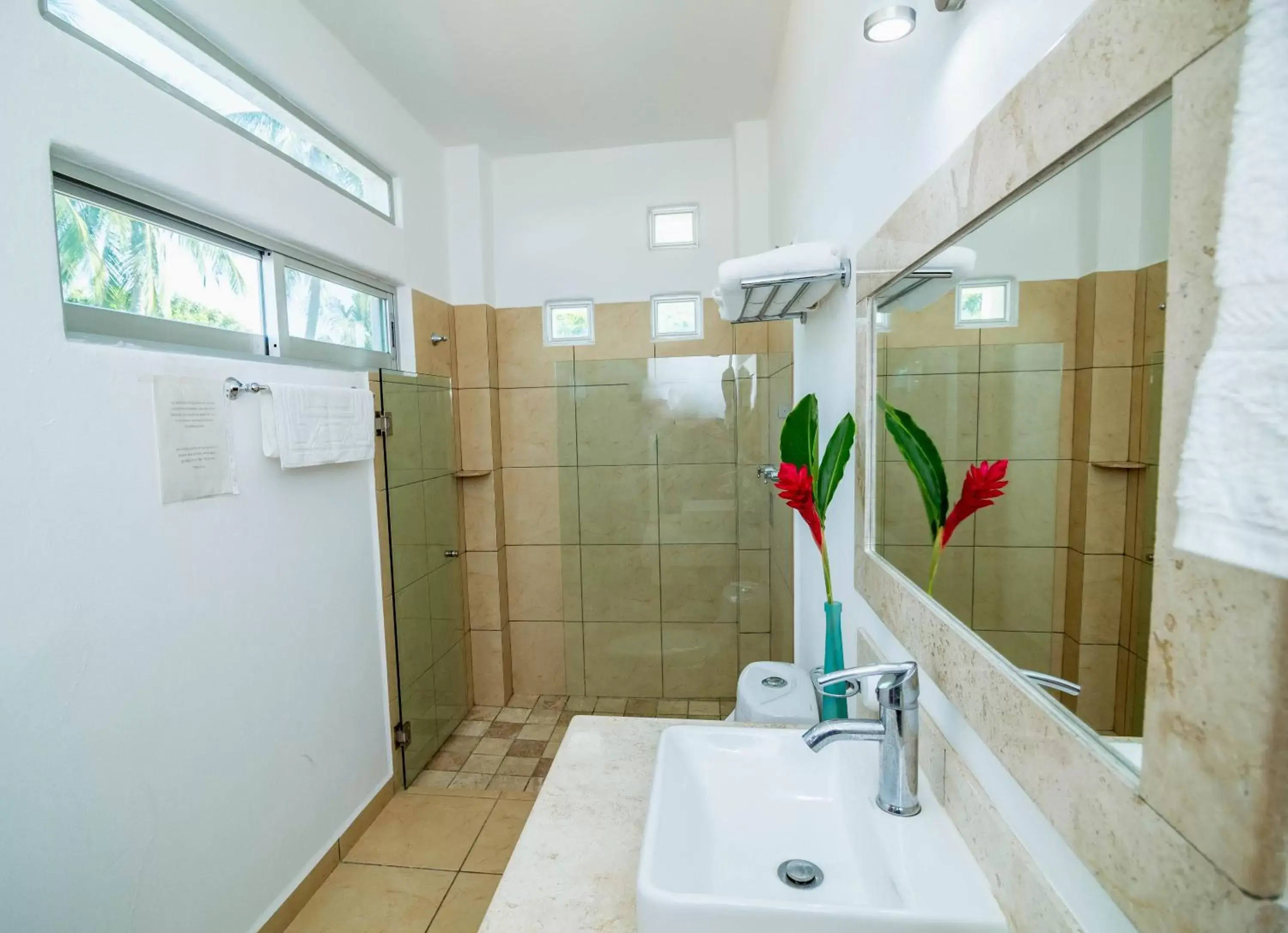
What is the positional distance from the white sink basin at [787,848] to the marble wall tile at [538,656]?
7.00 ft

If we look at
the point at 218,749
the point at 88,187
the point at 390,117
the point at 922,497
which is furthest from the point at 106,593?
the point at 390,117

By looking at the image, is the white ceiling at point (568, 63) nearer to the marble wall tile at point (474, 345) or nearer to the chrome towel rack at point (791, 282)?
the marble wall tile at point (474, 345)

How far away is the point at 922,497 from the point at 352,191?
2365 mm

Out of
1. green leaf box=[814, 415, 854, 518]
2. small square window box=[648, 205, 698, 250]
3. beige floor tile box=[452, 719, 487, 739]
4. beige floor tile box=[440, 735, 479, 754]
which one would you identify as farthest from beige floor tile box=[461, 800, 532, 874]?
small square window box=[648, 205, 698, 250]

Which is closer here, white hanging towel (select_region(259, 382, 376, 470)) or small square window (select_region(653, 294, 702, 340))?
white hanging towel (select_region(259, 382, 376, 470))

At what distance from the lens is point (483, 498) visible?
9.52 ft

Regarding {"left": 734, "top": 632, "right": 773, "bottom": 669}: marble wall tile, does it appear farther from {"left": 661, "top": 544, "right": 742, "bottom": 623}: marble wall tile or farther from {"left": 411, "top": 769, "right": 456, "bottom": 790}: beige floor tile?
{"left": 411, "top": 769, "right": 456, "bottom": 790}: beige floor tile

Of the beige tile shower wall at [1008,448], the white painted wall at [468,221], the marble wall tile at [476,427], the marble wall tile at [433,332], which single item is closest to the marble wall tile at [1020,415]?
the beige tile shower wall at [1008,448]

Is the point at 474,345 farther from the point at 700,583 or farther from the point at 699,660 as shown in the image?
the point at 699,660

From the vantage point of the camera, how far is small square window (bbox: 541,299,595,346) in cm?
297

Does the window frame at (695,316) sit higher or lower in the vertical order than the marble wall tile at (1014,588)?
higher

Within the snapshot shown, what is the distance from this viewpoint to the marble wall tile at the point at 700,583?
285 cm

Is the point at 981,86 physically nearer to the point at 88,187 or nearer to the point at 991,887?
the point at 991,887

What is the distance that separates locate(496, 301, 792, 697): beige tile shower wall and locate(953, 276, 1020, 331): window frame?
6.14ft
